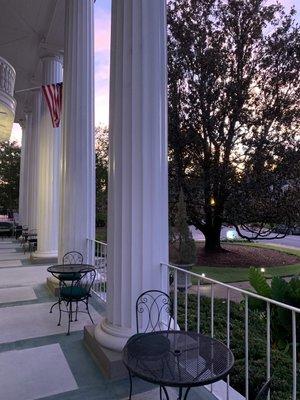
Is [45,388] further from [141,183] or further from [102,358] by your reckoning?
[141,183]

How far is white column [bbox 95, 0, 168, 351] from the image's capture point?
116 inches

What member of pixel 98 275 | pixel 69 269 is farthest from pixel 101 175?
pixel 69 269

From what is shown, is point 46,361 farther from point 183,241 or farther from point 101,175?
point 101,175

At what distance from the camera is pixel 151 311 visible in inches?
116

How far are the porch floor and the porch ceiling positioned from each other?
659 centimetres

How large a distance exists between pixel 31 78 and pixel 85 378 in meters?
11.7

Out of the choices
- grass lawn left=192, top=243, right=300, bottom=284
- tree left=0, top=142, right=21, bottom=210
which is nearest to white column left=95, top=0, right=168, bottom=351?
grass lawn left=192, top=243, right=300, bottom=284

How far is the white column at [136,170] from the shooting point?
294 centimetres

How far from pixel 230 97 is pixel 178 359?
13.2 metres

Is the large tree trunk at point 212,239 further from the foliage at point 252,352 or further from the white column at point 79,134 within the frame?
the white column at point 79,134

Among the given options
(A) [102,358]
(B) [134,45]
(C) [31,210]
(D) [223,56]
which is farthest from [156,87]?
(D) [223,56]

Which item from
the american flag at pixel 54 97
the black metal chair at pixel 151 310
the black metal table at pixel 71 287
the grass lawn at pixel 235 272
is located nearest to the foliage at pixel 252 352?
the black metal chair at pixel 151 310

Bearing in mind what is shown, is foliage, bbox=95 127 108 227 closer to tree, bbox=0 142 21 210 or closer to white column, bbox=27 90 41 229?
white column, bbox=27 90 41 229

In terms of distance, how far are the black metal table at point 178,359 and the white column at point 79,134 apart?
3.30 metres
